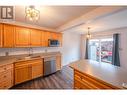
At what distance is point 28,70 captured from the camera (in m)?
3.75

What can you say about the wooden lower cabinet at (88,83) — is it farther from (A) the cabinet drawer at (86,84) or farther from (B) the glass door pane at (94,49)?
(B) the glass door pane at (94,49)

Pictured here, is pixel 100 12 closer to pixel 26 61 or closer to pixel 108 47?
pixel 26 61

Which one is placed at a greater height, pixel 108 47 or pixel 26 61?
pixel 108 47

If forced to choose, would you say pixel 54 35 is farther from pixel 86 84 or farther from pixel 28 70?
pixel 86 84

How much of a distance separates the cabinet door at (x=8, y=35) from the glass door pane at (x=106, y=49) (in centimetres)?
506

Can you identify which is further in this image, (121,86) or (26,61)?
(26,61)

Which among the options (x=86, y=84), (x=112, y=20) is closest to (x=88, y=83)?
(x=86, y=84)

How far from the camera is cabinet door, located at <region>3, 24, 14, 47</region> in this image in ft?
10.8

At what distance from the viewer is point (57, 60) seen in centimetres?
520

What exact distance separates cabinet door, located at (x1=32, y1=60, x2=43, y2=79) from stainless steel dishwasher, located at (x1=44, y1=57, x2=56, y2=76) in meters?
0.25

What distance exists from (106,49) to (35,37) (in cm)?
427
